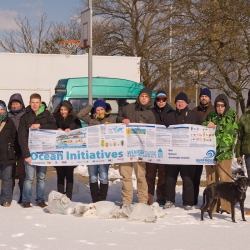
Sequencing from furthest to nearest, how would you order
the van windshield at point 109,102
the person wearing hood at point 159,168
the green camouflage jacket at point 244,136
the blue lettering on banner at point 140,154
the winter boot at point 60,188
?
1. the van windshield at point 109,102
2. the winter boot at point 60,188
3. the person wearing hood at point 159,168
4. the blue lettering on banner at point 140,154
5. the green camouflage jacket at point 244,136

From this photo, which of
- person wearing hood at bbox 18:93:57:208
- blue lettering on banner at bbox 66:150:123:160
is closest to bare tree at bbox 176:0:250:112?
blue lettering on banner at bbox 66:150:123:160

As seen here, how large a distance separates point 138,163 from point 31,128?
182 centimetres

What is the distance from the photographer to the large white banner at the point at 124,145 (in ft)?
29.6

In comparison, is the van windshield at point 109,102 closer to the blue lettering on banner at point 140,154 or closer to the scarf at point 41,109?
the scarf at point 41,109

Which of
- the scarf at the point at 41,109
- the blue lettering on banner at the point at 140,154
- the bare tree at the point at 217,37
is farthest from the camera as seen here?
the bare tree at the point at 217,37

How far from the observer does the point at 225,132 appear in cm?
881

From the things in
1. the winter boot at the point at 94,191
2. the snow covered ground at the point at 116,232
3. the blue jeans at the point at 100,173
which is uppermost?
the blue jeans at the point at 100,173

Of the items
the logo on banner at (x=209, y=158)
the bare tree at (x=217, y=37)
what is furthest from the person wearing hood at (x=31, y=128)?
the bare tree at (x=217, y=37)

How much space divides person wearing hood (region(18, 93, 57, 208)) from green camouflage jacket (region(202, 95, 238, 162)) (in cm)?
265

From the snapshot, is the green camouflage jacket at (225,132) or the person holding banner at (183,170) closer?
the green camouflage jacket at (225,132)

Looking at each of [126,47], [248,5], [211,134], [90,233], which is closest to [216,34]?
[248,5]

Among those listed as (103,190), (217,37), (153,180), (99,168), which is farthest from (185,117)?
(217,37)

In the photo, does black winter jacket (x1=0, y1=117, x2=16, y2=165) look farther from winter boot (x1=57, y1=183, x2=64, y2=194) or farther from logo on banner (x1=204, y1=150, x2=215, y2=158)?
logo on banner (x1=204, y1=150, x2=215, y2=158)

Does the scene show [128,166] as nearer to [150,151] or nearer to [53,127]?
[150,151]
